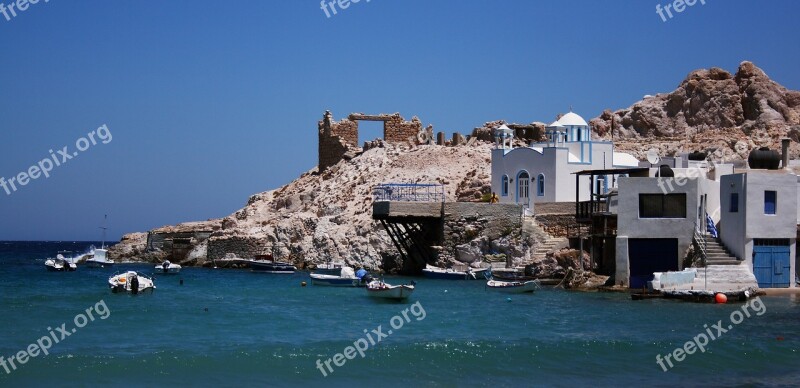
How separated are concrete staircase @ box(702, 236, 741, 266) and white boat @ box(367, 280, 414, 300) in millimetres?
10284

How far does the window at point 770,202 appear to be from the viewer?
38344 millimetres

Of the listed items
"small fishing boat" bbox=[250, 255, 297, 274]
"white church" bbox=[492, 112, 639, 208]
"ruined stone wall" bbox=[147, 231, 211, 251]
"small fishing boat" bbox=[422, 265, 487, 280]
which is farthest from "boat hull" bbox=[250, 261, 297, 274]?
"ruined stone wall" bbox=[147, 231, 211, 251]

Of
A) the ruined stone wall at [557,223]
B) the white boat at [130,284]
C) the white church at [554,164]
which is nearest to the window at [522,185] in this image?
the white church at [554,164]

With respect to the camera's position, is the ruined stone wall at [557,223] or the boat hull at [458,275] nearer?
the ruined stone wall at [557,223]

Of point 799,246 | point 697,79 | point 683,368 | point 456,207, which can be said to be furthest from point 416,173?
point 683,368

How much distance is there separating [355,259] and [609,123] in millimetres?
28677

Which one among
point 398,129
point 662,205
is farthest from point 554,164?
point 398,129

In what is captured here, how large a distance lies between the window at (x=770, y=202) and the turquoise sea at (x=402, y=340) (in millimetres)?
3390

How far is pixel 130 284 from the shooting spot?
4375cm

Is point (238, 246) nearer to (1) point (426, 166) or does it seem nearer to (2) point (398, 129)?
(1) point (426, 166)

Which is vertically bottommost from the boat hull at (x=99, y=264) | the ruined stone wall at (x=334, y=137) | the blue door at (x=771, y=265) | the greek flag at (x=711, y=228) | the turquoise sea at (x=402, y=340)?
the turquoise sea at (x=402, y=340)

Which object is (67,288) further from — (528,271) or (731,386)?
(731,386)

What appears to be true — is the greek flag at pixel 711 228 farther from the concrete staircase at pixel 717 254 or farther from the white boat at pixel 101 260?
the white boat at pixel 101 260

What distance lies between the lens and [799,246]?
1547 inches
